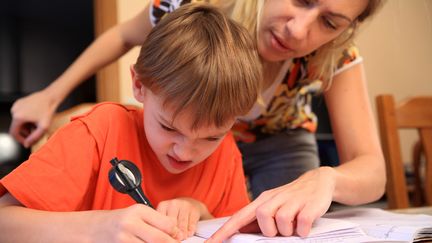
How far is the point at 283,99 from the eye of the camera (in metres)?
0.95

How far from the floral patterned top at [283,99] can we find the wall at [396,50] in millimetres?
121

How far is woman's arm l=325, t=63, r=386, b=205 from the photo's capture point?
2.57ft

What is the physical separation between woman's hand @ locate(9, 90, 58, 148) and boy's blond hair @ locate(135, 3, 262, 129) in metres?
0.31

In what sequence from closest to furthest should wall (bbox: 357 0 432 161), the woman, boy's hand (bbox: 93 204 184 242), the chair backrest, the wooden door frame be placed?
1. boy's hand (bbox: 93 204 184 242)
2. the woman
3. wall (bbox: 357 0 432 161)
4. the chair backrest
5. the wooden door frame

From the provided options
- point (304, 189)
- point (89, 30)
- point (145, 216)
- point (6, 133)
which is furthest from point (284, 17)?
point (89, 30)

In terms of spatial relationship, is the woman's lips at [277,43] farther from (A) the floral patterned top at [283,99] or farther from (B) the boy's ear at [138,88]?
(B) the boy's ear at [138,88]

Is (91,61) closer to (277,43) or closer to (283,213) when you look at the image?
(277,43)

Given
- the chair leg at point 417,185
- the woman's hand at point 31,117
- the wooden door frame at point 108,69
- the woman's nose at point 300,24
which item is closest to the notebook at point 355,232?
the woman's nose at point 300,24

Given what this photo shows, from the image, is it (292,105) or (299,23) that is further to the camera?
(292,105)

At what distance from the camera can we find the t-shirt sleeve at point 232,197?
0.80 metres

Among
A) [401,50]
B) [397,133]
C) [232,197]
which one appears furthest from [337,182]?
[401,50]

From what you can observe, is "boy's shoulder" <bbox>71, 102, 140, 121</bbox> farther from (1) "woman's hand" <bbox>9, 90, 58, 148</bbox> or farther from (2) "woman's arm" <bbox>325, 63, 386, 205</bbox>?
(2) "woman's arm" <bbox>325, 63, 386, 205</bbox>

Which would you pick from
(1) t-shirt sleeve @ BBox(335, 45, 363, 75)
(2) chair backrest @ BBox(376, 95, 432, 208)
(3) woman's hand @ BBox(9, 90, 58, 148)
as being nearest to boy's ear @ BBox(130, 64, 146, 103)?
(3) woman's hand @ BBox(9, 90, 58, 148)

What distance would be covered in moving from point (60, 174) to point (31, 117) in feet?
1.04
